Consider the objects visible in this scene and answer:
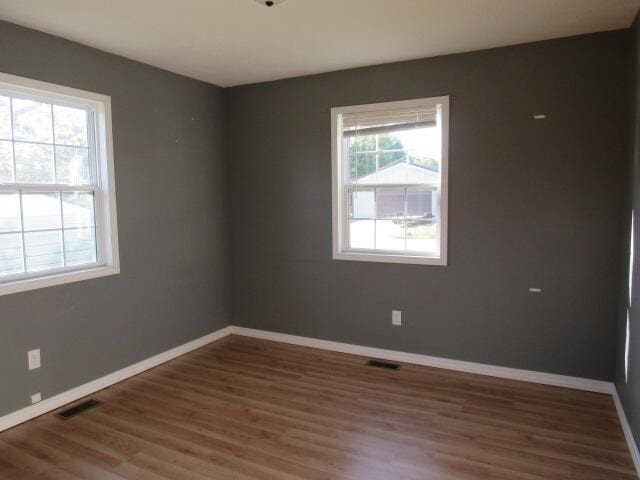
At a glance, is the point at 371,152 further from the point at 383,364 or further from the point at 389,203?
the point at 383,364

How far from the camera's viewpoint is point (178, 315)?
4.09 m

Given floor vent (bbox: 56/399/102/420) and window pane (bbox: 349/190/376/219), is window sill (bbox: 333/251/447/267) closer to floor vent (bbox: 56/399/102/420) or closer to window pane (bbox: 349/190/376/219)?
window pane (bbox: 349/190/376/219)

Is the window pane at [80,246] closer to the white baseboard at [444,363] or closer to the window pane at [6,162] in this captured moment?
the window pane at [6,162]

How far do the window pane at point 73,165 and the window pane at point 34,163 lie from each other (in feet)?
0.20

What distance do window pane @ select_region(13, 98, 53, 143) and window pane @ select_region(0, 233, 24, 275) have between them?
633mm

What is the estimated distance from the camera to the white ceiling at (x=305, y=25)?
261 cm

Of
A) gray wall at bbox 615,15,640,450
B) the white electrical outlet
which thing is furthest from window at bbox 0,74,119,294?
gray wall at bbox 615,15,640,450

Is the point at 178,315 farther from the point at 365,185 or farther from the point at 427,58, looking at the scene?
the point at 427,58

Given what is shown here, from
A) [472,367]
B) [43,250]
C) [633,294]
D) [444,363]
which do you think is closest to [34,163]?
[43,250]

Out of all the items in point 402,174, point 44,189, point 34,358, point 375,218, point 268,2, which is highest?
point 268,2

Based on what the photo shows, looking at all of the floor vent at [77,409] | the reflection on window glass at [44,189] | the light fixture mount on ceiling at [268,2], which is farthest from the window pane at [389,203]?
the floor vent at [77,409]

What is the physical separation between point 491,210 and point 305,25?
74.3 inches

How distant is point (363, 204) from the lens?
4.05 metres

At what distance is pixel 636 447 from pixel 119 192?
367 centimetres
